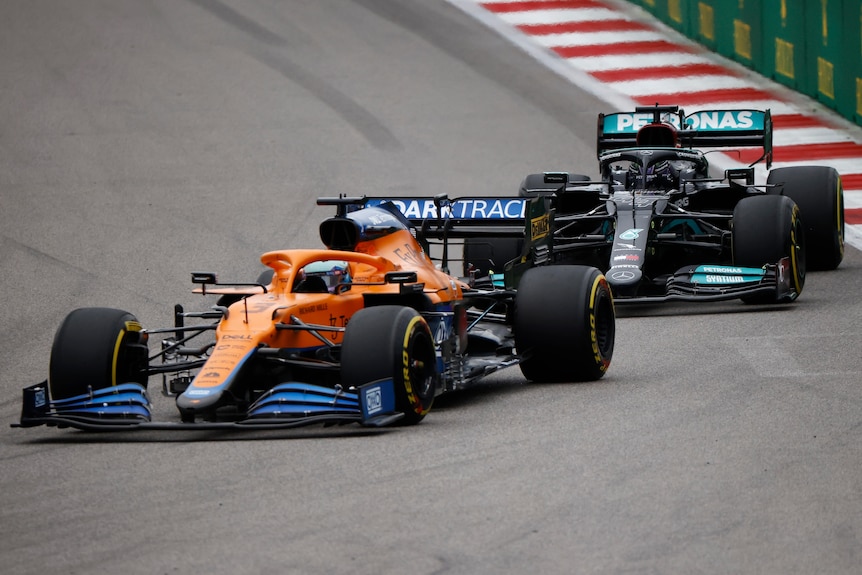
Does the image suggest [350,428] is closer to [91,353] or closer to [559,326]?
[91,353]

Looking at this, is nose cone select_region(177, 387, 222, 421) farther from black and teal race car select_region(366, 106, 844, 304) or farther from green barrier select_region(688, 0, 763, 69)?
green barrier select_region(688, 0, 763, 69)

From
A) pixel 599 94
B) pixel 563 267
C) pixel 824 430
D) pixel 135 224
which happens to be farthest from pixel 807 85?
pixel 824 430

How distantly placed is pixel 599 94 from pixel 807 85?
2943 millimetres

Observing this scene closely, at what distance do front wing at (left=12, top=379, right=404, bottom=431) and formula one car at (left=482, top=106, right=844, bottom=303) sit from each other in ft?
12.7

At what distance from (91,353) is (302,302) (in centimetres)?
130

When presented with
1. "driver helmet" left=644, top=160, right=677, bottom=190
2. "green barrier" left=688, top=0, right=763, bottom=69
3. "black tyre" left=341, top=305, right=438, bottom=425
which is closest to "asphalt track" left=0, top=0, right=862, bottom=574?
"black tyre" left=341, top=305, right=438, bottom=425

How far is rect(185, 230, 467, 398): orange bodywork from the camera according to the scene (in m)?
9.00

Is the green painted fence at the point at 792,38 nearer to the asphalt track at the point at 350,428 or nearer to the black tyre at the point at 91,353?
the asphalt track at the point at 350,428

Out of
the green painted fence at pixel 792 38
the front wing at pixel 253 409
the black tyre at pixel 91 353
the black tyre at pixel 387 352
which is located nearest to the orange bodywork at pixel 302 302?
the front wing at pixel 253 409

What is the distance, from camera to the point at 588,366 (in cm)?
1038

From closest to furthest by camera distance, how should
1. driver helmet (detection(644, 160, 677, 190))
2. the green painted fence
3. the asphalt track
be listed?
the asphalt track, driver helmet (detection(644, 160, 677, 190)), the green painted fence

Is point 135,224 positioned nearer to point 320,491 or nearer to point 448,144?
point 448,144

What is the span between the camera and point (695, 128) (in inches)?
656

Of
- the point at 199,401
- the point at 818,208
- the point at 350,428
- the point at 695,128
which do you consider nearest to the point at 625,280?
the point at 818,208
